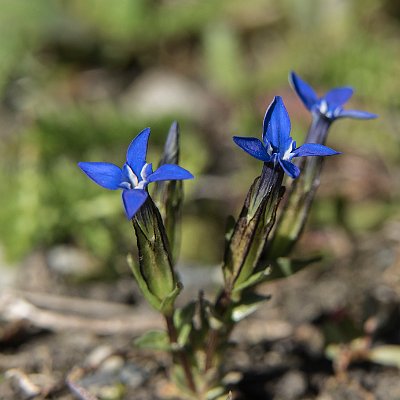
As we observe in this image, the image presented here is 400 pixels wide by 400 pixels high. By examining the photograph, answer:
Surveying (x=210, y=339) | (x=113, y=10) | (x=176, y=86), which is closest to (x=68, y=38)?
(x=113, y=10)

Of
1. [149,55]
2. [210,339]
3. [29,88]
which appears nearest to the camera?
[210,339]

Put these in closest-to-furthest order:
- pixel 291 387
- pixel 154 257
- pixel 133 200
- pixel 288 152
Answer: pixel 133 200 < pixel 288 152 < pixel 154 257 < pixel 291 387

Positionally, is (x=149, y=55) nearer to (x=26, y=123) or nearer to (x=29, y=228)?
(x=26, y=123)

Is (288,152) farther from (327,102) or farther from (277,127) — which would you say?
(327,102)

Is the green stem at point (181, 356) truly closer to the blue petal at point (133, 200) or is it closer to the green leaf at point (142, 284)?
the green leaf at point (142, 284)

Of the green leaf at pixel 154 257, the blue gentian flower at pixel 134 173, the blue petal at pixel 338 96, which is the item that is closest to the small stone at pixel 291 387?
the green leaf at pixel 154 257

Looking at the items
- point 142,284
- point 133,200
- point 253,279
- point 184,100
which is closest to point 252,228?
point 253,279
